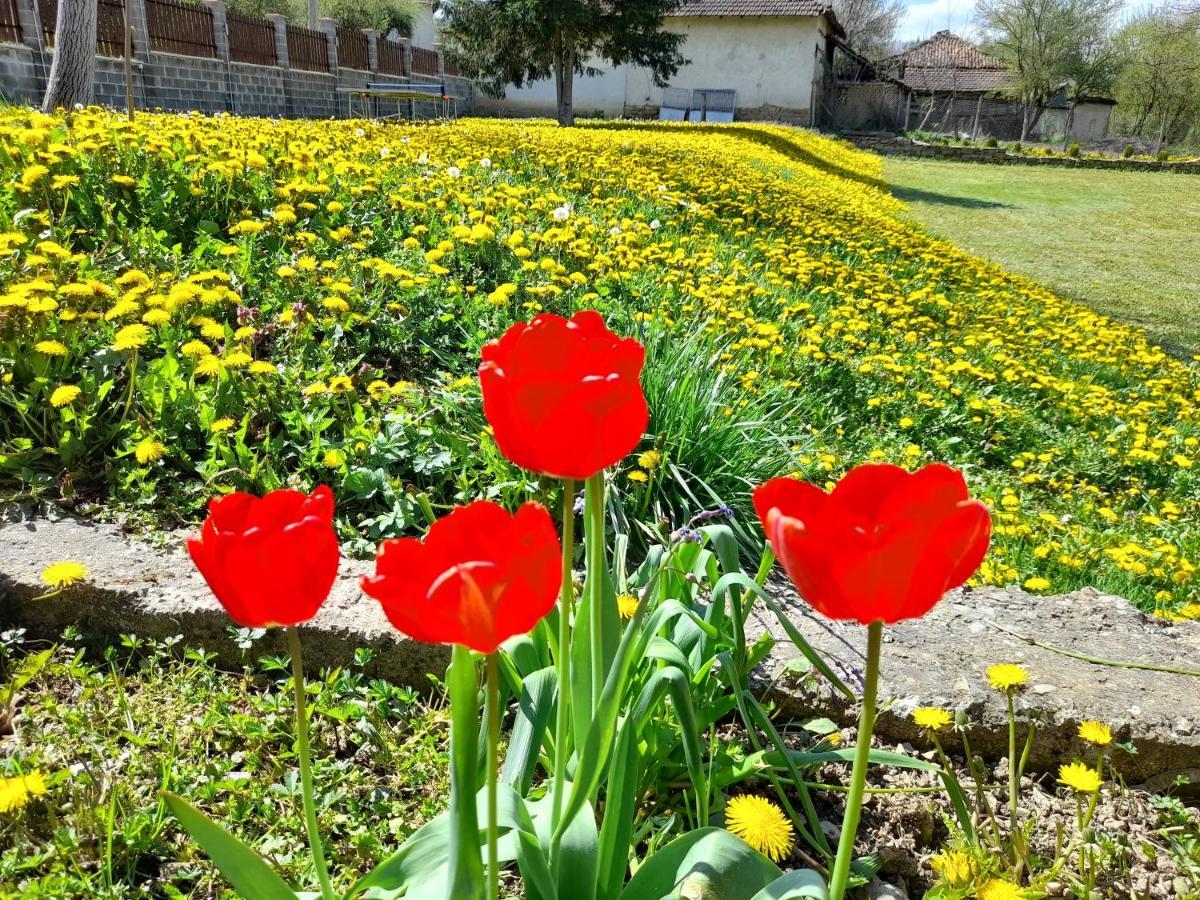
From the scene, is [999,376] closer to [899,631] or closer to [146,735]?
[899,631]

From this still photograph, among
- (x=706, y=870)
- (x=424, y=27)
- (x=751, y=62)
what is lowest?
(x=706, y=870)

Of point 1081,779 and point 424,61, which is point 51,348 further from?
point 424,61

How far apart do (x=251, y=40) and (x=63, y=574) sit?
883 inches

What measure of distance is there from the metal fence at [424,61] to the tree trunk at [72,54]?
21.4m

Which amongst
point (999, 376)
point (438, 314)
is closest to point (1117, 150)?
point (999, 376)

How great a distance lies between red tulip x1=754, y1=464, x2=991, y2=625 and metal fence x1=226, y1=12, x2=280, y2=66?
22.7m

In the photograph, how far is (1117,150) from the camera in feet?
121

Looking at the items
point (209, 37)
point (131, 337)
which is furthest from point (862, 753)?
point (209, 37)

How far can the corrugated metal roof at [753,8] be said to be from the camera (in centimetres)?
3322

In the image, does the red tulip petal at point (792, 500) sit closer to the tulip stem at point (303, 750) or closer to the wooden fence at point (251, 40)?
the tulip stem at point (303, 750)

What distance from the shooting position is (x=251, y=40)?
2073cm

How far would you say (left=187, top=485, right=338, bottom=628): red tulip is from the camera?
81cm

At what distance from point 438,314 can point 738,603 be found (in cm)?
247

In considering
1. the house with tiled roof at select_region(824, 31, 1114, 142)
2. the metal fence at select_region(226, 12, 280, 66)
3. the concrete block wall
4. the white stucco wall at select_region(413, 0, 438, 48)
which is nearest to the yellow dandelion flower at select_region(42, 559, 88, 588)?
the concrete block wall
